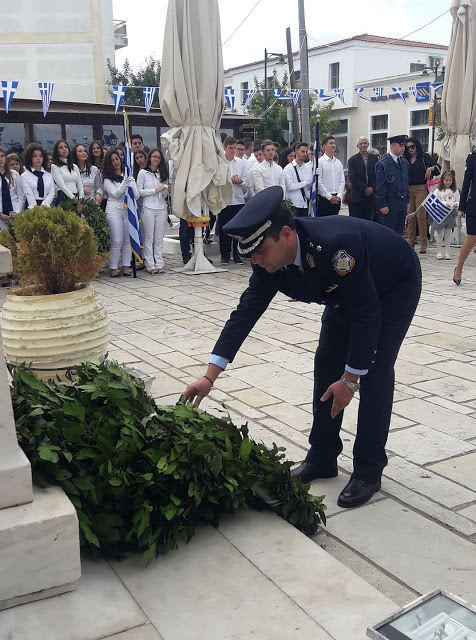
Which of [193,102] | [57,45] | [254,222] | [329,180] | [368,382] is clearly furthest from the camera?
[57,45]

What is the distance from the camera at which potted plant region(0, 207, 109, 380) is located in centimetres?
374

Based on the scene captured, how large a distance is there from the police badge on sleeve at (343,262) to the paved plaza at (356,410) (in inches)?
42.6

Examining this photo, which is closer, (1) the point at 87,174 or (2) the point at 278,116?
(1) the point at 87,174

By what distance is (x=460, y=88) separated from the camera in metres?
11.0

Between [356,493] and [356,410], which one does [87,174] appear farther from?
[356,493]

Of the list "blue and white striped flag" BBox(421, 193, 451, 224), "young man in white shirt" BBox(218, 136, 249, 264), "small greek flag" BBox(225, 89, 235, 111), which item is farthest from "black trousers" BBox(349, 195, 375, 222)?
"small greek flag" BBox(225, 89, 235, 111)

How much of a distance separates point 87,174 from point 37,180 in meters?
0.89

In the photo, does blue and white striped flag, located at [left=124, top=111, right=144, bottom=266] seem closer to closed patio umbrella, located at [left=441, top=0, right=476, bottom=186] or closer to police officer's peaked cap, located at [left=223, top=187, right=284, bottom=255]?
closed patio umbrella, located at [left=441, top=0, right=476, bottom=186]

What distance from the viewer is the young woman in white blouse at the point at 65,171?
904 centimetres

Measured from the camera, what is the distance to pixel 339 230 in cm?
278

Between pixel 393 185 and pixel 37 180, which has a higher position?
pixel 37 180

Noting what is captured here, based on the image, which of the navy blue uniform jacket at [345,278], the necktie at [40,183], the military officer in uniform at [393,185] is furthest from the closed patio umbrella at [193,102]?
the navy blue uniform jacket at [345,278]

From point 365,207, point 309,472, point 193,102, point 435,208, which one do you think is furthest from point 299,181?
point 309,472

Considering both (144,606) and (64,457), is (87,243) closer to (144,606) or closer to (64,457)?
(64,457)
